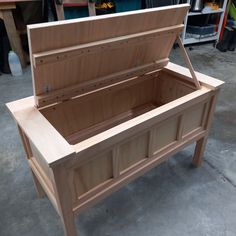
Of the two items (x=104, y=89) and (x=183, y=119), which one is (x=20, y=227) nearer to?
(x=104, y=89)

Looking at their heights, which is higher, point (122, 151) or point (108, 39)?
point (108, 39)

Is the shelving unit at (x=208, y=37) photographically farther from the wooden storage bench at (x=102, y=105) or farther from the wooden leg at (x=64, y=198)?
the wooden leg at (x=64, y=198)

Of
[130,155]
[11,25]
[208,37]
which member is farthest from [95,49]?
[208,37]

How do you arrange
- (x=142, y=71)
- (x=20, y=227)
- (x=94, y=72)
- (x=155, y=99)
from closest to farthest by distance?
1. (x=94, y=72)
2. (x=20, y=227)
3. (x=142, y=71)
4. (x=155, y=99)

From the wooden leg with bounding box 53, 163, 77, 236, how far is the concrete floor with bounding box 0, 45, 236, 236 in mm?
269

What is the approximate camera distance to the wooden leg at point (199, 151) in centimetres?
164

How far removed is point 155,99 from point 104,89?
1.63 ft

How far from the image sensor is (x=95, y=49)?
1.01 meters

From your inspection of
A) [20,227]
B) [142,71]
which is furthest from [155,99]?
[20,227]

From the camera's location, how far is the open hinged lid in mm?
893

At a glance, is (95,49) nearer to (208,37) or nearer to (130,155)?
(130,155)

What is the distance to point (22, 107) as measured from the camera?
112 cm

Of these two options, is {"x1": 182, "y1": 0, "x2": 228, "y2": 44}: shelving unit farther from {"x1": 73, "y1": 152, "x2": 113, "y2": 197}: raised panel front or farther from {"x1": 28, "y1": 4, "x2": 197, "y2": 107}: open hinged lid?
{"x1": 73, "y1": 152, "x2": 113, "y2": 197}: raised panel front

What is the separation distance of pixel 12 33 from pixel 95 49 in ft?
7.86
